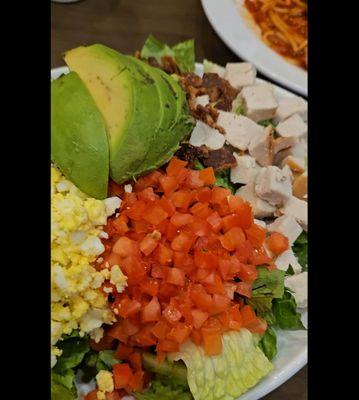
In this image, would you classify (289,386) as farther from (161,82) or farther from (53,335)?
(161,82)

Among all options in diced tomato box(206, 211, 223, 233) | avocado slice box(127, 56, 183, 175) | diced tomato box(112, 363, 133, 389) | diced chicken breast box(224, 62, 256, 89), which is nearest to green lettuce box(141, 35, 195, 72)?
diced chicken breast box(224, 62, 256, 89)

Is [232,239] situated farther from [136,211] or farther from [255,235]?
[136,211]

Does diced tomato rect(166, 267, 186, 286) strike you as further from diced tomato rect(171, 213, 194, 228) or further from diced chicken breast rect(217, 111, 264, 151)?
diced chicken breast rect(217, 111, 264, 151)

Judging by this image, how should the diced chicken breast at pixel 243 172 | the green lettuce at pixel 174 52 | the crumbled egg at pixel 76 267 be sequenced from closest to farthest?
the crumbled egg at pixel 76 267 < the diced chicken breast at pixel 243 172 < the green lettuce at pixel 174 52

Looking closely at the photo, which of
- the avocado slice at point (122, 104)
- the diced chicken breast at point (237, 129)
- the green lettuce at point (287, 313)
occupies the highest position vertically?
the avocado slice at point (122, 104)

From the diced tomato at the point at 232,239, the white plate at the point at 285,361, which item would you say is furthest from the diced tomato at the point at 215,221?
A: the white plate at the point at 285,361

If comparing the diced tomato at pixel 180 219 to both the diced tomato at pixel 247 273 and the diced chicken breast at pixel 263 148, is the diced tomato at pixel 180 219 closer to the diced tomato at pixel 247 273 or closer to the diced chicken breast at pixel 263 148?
the diced tomato at pixel 247 273

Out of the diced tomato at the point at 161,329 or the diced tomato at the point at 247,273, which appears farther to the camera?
the diced tomato at the point at 247,273

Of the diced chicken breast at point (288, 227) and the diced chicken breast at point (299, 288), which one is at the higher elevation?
the diced chicken breast at point (288, 227)
